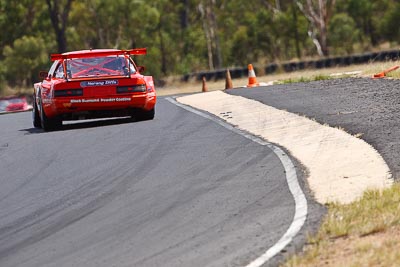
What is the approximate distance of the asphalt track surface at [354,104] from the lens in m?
12.2

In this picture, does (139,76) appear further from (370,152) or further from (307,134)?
(370,152)

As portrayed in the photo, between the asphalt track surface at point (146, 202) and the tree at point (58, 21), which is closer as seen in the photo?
the asphalt track surface at point (146, 202)

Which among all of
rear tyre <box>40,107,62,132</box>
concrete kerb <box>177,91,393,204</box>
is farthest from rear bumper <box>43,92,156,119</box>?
concrete kerb <box>177,91,393,204</box>

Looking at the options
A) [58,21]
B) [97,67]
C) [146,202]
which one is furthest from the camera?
[58,21]

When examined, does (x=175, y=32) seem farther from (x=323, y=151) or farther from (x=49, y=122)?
(x=323, y=151)

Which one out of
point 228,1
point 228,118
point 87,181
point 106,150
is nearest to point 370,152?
point 87,181

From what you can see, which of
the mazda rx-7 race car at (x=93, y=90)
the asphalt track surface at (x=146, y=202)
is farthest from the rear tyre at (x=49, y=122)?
the asphalt track surface at (x=146, y=202)

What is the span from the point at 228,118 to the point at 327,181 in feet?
25.7

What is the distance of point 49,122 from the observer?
18.4 m

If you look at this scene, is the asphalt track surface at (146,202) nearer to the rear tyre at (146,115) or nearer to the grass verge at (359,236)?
the grass verge at (359,236)

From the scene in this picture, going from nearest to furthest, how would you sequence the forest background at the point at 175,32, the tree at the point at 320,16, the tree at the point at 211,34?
1. the tree at the point at 320,16
2. the forest background at the point at 175,32
3. the tree at the point at 211,34

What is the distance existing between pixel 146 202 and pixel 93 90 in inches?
344

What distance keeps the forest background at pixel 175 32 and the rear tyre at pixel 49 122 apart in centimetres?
4615

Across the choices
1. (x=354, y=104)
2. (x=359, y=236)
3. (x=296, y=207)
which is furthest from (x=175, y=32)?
(x=359, y=236)
